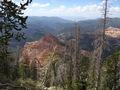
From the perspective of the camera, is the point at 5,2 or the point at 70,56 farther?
the point at 70,56

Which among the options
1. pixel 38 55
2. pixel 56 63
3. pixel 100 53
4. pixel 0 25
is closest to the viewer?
pixel 0 25

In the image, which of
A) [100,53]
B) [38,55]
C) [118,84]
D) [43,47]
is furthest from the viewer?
[43,47]

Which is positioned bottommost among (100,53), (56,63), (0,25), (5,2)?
(56,63)

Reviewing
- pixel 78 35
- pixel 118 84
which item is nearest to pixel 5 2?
pixel 78 35

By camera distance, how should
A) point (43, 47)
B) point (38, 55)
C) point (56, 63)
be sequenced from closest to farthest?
point (56, 63) < point (38, 55) < point (43, 47)

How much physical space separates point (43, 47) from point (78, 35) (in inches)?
3133

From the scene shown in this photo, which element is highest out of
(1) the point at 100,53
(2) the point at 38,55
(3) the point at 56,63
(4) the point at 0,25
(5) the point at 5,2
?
(5) the point at 5,2

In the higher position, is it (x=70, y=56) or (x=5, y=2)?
(x=5, y=2)

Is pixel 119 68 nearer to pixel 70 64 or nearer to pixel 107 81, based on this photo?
pixel 107 81

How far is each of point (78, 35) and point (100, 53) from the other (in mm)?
11236

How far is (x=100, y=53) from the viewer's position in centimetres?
2859

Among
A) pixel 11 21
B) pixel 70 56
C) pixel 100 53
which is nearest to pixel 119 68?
pixel 70 56

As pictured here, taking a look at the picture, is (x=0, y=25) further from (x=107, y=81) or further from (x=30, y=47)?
(x=30, y=47)

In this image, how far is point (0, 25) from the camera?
14852 millimetres
